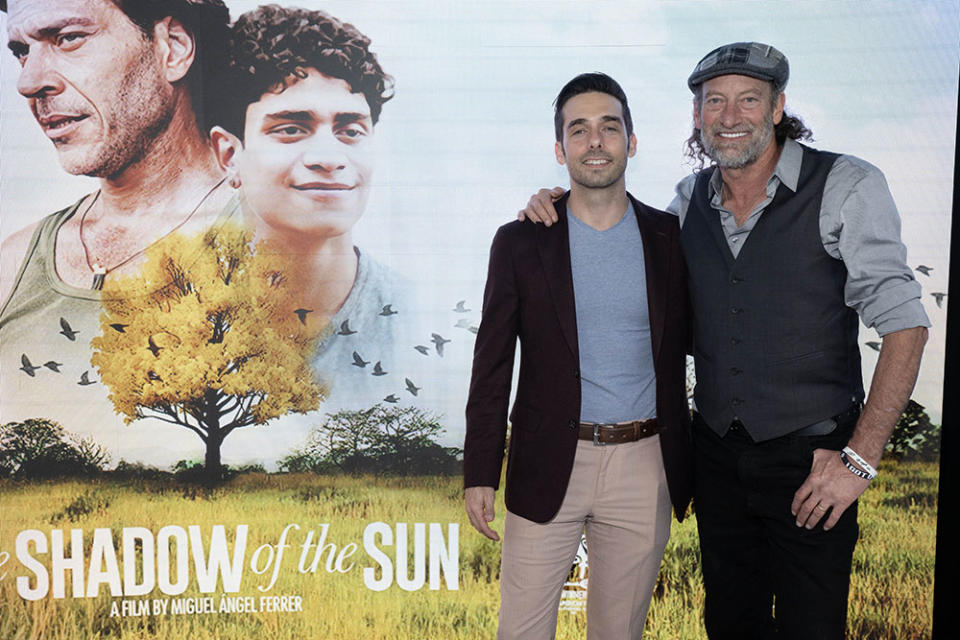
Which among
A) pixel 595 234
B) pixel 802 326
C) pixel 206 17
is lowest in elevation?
pixel 802 326

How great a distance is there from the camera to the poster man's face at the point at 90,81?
247 cm

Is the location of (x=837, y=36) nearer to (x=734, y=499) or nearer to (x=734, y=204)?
(x=734, y=204)

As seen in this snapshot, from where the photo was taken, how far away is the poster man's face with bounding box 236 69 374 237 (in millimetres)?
2518

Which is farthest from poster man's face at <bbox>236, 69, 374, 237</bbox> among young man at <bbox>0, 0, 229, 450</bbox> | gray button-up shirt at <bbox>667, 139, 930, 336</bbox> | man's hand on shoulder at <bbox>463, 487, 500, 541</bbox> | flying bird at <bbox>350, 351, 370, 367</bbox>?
gray button-up shirt at <bbox>667, 139, 930, 336</bbox>

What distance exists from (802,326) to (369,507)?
164 cm

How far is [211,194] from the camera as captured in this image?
8.34 ft

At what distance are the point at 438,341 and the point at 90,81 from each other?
1516 millimetres

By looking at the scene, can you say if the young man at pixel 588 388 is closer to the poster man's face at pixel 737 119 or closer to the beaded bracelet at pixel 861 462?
the poster man's face at pixel 737 119

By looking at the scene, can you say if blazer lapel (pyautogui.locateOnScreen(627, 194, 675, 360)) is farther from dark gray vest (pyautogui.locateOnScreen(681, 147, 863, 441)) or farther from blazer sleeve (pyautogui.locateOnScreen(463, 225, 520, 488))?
blazer sleeve (pyautogui.locateOnScreen(463, 225, 520, 488))

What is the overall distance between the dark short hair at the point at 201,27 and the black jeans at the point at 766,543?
1970mm

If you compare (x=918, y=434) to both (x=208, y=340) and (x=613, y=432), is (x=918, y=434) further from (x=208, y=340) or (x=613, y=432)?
(x=208, y=340)

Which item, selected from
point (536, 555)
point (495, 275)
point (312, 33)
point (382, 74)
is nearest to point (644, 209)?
point (495, 275)

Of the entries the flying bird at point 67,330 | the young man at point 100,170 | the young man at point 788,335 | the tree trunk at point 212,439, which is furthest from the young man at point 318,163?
the young man at point 788,335

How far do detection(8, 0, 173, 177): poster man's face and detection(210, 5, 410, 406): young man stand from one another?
0.27 metres
